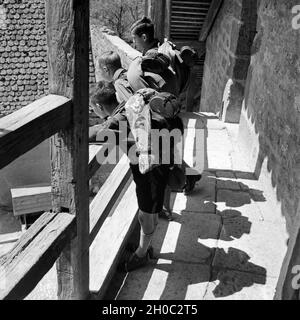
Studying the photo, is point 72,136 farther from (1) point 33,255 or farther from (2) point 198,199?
(2) point 198,199

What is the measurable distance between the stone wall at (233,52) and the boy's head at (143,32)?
292 cm

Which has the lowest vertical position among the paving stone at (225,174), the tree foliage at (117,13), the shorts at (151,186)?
the paving stone at (225,174)

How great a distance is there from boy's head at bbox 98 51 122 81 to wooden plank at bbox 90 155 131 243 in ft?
2.70

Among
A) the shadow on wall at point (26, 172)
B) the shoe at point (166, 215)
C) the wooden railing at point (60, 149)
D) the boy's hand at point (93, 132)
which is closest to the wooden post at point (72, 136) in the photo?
the wooden railing at point (60, 149)

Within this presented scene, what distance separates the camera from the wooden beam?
808 cm

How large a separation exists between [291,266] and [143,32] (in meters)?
2.56

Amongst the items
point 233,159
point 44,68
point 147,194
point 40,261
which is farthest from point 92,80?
point 40,261

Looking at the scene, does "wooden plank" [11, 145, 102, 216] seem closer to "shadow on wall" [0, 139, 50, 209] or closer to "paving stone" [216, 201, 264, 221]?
"shadow on wall" [0, 139, 50, 209]

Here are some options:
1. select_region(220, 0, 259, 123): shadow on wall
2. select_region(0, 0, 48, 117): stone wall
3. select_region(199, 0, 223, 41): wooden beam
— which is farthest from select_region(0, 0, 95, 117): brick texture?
select_region(220, 0, 259, 123): shadow on wall

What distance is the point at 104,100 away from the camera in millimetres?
2752

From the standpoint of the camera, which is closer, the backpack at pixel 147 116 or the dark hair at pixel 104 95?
the backpack at pixel 147 116

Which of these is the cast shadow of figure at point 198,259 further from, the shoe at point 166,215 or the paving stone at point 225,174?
the paving stone at point 225,174

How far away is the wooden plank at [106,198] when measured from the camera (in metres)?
2.71
